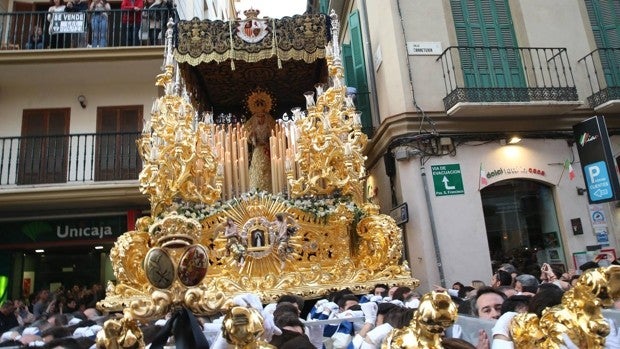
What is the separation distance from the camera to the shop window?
9359 millimetres

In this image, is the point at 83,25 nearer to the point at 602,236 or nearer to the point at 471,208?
the point at 471,208

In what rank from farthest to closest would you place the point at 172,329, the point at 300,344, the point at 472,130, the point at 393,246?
1. the point at 472,130
2. the point at 393,246
3. the point at 300,344
4. the point at 172,329

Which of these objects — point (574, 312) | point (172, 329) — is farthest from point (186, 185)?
point (574, 312)

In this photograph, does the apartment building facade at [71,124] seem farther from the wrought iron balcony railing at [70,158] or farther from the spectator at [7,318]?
the spectator at [7,318]

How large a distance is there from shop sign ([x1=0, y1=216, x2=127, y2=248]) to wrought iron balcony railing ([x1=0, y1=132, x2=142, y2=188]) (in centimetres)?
122

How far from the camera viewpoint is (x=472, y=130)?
9.39m

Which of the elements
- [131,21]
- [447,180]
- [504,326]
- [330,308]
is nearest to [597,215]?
[447,180]

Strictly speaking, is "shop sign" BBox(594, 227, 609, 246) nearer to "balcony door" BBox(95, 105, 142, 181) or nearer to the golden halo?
the golden halo

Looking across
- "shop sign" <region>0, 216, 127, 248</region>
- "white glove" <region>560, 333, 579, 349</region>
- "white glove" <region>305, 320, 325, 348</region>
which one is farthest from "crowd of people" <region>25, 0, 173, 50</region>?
"white glove" <region>560, 333, 579, 349</region>

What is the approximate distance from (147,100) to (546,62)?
29.3 ft

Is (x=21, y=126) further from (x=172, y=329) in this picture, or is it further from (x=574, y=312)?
(x=574, y=312)

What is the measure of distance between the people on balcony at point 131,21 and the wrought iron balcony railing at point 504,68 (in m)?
6.98

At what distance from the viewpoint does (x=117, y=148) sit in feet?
37.0

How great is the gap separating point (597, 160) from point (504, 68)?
2.54 metres
